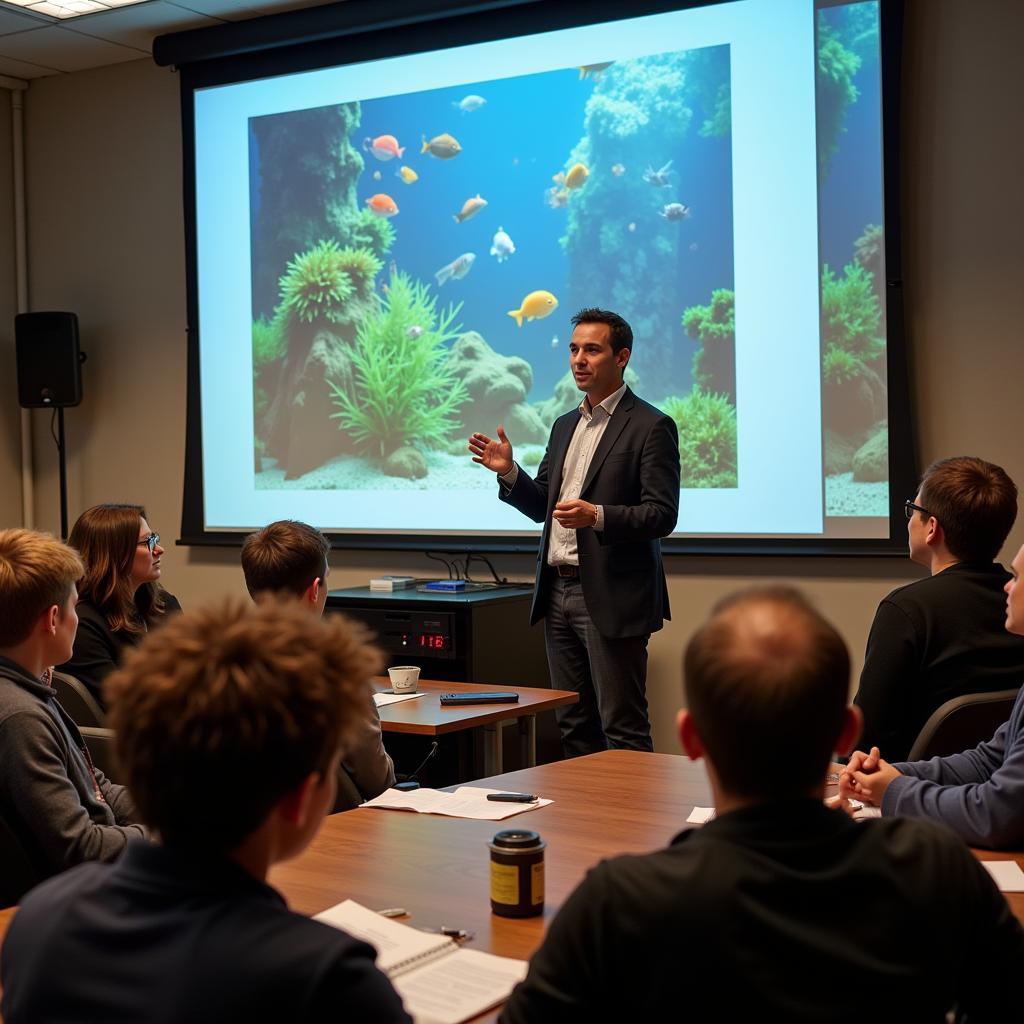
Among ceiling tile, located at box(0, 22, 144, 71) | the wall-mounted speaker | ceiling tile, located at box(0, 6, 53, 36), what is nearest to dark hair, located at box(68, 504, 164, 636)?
the wall-mounted speaker

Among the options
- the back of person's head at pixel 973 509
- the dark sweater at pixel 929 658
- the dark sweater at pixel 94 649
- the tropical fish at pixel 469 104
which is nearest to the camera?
the dark sweater at pixel 929 658

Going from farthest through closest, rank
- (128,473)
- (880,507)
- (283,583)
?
1. (128,473)
2. (880,507)
3. (283,583)

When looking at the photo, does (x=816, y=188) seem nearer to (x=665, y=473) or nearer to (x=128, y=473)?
(x=665, y=473)

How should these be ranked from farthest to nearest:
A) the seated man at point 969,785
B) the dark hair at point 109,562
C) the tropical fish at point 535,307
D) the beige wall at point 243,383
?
the tropical fish at point 535,307
the beige wall at point 243,383
the dark hair at point 109,562
the seated man at point 969,785

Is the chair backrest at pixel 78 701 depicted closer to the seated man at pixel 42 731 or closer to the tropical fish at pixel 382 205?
the seated man at pixel 42 731

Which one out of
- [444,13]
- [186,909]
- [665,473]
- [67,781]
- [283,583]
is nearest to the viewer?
[186,909]

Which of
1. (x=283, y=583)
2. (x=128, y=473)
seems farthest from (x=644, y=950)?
(x=128, y=473)

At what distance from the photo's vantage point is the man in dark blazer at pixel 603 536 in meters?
4.05

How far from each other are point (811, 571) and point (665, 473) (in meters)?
0.92

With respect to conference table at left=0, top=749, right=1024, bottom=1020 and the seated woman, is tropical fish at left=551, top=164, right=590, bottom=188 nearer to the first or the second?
the seated woman

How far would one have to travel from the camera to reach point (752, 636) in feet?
3.48

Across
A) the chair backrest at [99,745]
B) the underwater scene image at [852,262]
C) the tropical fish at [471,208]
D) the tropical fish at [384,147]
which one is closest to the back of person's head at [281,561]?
the chair backrest at [99,745]

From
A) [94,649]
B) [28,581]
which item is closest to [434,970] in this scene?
[28,581]

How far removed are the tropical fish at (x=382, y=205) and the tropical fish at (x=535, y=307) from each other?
30.7 inches
